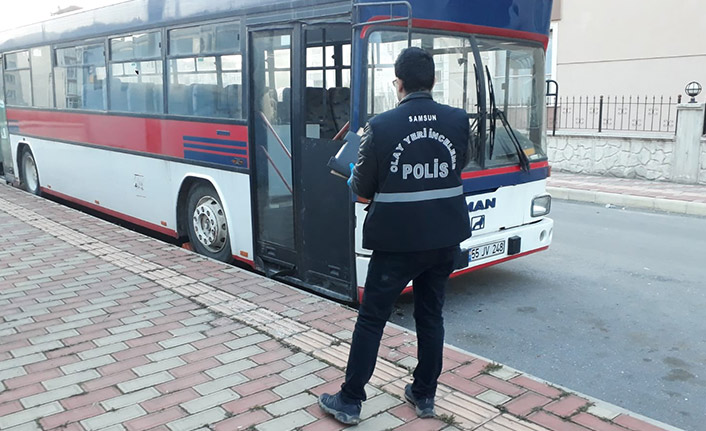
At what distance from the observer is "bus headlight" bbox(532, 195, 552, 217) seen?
6.35m

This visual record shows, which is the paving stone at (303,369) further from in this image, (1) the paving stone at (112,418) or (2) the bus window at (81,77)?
(2) the bus window at (81,77)

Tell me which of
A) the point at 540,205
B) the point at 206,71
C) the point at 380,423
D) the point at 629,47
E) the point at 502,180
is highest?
the point at 629,47

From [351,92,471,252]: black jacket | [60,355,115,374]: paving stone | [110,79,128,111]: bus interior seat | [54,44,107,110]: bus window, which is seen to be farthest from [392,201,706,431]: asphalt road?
[54,44,107,110]: bus window

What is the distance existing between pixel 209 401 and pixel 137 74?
5.40 meters

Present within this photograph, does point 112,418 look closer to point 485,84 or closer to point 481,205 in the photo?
point 481,205

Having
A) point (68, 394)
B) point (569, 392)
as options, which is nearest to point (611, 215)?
point (569, 392)

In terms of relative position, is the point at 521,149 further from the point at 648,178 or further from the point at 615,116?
the point at 615,116

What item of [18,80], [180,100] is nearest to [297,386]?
[180,100]

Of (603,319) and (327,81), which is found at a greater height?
(327,81)

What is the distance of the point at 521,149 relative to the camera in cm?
607

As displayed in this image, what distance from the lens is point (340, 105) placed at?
5402 millimetres

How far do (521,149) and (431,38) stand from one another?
1433 millimetres

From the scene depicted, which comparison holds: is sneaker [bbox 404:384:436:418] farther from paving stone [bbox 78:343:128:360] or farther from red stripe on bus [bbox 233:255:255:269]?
red stripe on bus [bbox 233:255:255:269]

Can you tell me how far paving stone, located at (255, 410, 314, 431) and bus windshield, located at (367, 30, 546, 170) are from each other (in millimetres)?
2453
